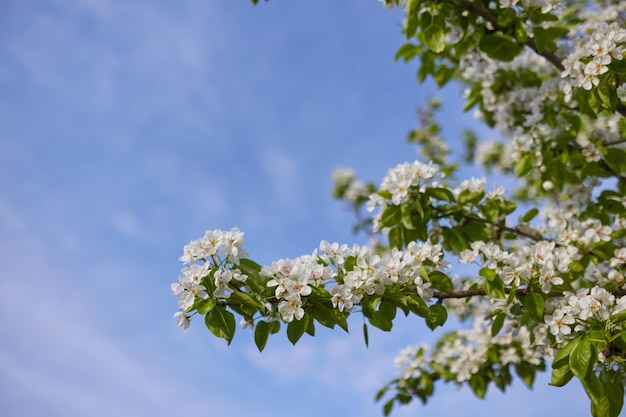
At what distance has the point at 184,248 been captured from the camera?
2.60 metres

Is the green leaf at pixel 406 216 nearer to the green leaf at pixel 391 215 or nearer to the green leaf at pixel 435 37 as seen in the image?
the green leaf at pixel 391 215

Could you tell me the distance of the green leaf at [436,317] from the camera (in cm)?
280

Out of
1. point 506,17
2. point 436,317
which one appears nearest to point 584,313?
point 436,317

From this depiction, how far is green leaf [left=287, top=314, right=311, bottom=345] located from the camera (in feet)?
8.35

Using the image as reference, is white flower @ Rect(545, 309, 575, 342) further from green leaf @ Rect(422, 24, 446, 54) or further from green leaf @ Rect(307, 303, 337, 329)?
green leaf @ Rect(422, 24, 446, 54)

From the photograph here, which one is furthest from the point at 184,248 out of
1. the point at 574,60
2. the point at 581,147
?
the point at 581,147

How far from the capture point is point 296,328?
2.55m

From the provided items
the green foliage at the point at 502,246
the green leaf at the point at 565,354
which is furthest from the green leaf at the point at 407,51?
the green leaf at the point at 565,354

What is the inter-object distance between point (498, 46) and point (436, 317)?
2.17 m

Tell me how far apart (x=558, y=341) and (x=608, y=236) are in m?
1.32

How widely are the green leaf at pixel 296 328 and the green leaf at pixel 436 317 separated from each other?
68 cm

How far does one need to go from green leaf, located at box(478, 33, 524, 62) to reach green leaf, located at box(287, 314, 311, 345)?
2.53m

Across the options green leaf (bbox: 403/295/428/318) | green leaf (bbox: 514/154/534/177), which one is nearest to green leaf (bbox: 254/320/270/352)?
green leaf (bbox: 403/295/428/318)

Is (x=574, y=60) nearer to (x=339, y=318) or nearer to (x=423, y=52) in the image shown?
Result: (x=423, y=52)
